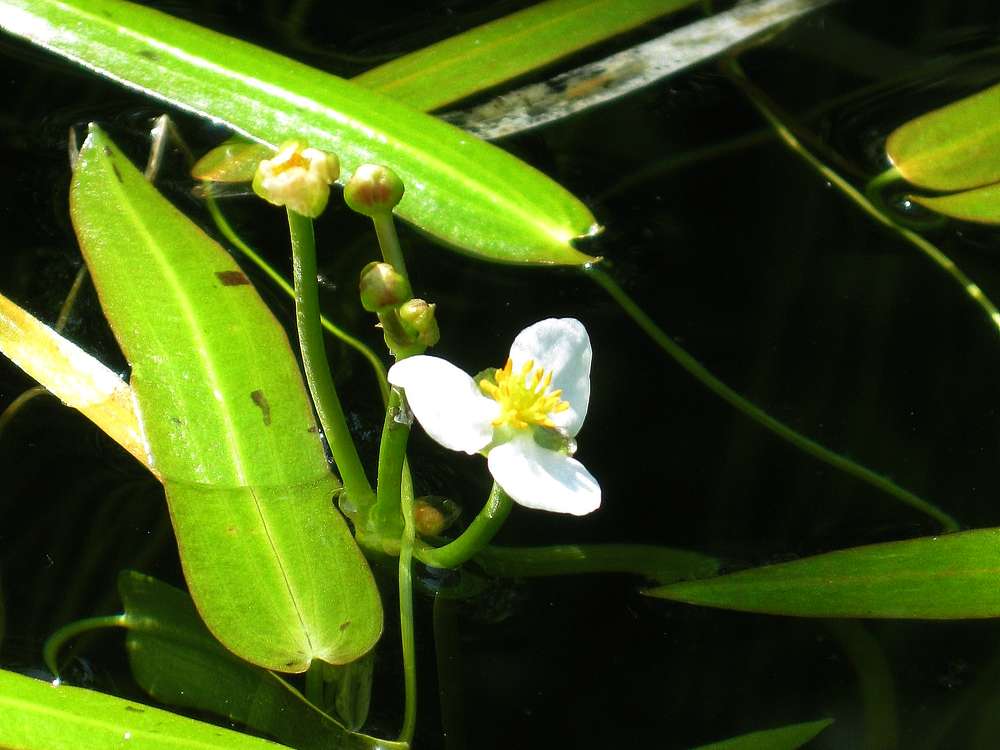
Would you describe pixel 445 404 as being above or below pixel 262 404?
above

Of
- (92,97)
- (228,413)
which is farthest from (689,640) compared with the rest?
(92,97)

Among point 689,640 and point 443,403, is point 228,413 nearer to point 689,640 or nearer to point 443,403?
point 443,403

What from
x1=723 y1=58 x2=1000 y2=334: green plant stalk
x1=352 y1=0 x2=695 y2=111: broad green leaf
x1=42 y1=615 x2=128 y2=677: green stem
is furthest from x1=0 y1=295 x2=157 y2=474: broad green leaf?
x1=723 y1=58 x2=1000 y2=334: green plant stalk

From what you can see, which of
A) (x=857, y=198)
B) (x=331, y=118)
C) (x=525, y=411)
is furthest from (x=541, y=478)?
(x=857, y=198)

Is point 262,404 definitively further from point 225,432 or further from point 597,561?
point 597,561

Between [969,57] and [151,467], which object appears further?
[969,57]

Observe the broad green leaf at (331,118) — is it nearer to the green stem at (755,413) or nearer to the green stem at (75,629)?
the green stem at (755,413)
